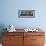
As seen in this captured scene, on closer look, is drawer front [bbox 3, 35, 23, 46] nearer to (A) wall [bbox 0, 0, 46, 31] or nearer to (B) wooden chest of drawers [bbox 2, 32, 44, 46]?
(B) wooden chest of drawers [bbox 2, 32, 44, 46]

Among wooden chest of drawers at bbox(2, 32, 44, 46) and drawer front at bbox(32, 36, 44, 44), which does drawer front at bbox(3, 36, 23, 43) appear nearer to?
wooden chest of drawers at bbox(2, 32, 44, 46)

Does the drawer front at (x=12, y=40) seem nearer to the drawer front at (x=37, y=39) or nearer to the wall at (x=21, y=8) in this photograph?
the drawer front at (x=37, y=39)

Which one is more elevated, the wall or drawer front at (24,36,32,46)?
the wall

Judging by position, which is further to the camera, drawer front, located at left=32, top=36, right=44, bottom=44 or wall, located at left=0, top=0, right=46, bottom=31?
wall, located at left=0, top=0, right=46, bottom=31

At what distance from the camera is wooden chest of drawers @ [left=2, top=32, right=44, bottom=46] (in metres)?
3.57

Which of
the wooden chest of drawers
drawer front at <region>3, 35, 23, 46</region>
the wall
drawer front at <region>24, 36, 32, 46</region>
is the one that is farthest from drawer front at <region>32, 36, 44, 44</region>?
the wall

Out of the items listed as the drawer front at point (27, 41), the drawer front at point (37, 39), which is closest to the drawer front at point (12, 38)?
the drawer front at point (27, 41)

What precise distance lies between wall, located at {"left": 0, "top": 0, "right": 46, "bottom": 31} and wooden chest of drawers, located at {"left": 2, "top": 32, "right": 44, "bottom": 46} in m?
0.58

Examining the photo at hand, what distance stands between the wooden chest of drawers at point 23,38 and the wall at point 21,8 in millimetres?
582

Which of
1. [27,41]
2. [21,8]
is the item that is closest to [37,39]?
[27,41]

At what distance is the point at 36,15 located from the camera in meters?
4.08

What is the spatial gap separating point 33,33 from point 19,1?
117 centimetres

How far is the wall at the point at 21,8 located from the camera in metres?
4.04

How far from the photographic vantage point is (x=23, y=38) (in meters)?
3.58
